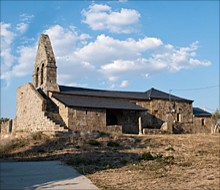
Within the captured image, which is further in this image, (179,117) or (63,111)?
(179,117)

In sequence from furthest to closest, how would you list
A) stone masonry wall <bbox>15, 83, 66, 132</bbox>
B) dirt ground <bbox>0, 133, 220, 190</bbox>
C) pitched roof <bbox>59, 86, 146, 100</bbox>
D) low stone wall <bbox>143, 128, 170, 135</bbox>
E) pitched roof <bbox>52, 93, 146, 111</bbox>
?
pitched roof <bbox>59, 86, 146, 100</bbox> < low stone wall <bbox>143, 128, 170, 135</bbox> < pitched roof <bbox>52, 93, 146, 111</bbox> < stone masonry wall <bbox>15, 83, 66, 132</bbox> < dirt ground <bbox>0, 133, 220, 190</bbox>

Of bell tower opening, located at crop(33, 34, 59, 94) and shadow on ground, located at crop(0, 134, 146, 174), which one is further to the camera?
bell tower opening, located at crop(33, 34, 59, 94)

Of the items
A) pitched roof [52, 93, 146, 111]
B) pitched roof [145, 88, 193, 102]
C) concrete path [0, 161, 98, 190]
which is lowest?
concrete path [0, 161, 98, 190]

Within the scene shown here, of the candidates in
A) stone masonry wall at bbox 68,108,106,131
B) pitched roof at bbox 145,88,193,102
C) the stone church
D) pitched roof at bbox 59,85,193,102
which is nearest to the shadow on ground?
the stone church

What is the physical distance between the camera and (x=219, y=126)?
3519 cm

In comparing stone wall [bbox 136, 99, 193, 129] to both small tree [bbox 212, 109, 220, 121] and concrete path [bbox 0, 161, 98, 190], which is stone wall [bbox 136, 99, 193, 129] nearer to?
small tree [bbox 212, 109, 220, 121]

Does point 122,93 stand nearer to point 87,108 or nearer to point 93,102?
point 93,102

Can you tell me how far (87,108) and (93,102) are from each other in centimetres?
170

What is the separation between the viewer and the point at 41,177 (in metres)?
8.70

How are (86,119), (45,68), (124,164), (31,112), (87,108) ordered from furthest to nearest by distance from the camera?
(45,68), (31,112), (87,108), (86,119), (124,164)

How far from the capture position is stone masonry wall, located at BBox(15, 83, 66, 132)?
2438 cm

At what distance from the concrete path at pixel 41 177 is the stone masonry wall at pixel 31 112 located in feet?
41.4

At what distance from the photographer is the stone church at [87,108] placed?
24938mm

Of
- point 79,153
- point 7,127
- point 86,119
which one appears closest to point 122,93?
point 86,119
